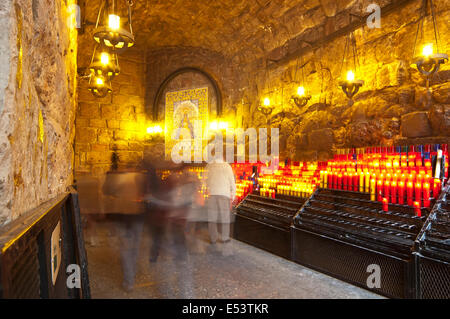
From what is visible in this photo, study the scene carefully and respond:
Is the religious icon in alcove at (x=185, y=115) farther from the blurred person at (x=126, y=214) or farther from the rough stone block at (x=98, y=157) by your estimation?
the blurred person at (x=126, y=214)

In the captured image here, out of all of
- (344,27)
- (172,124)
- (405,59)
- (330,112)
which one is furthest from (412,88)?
(172,124)

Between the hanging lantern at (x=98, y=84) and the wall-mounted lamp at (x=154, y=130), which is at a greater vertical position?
the hanging lantern at (x=98, y=84)

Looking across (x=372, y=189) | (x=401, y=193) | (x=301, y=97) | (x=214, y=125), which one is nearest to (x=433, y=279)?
(x=401, y=193)

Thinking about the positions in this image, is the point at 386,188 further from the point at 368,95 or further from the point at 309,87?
the point at 309,87

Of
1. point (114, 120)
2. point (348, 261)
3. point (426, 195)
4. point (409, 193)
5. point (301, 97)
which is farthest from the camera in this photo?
point (114, 120)

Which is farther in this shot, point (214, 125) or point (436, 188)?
point (214, 125)

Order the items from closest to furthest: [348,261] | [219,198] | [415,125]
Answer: [348,261] → [219,198] → [415,125]

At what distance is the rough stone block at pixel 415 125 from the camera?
498 cm

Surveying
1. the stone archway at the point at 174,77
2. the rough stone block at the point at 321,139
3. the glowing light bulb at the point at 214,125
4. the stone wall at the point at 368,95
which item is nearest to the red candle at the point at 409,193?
the stone wall at the point at 368,95

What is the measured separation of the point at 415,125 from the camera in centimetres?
510

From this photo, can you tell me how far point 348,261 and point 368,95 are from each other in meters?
4.12

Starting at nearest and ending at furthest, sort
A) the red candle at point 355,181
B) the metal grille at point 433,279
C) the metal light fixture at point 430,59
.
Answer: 1. the metal grille at point 433,279
2. the red candle at point 355,181
3. the metal light fixture at point 430,59

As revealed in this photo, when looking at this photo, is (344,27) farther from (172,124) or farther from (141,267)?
(172,124)

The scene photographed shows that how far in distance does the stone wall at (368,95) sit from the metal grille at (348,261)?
9.96 ft
